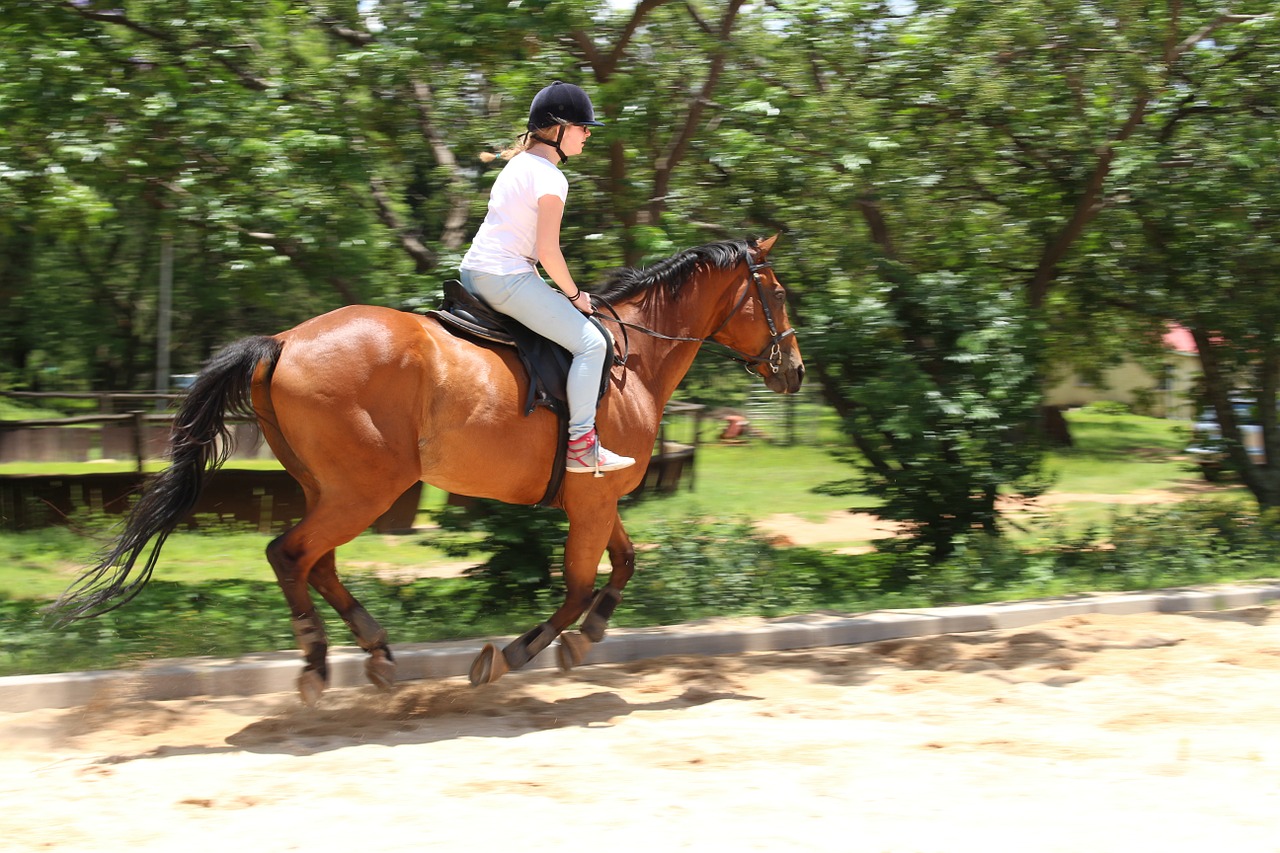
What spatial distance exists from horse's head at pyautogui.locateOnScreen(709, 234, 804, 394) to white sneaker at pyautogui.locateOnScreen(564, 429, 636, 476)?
1224mm

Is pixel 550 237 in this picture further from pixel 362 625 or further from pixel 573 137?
pixel 362 625

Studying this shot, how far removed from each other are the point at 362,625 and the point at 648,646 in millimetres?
1811

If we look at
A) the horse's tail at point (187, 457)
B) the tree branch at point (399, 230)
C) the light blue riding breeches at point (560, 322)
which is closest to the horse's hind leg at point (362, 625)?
the horse's tail at point (187, 457)

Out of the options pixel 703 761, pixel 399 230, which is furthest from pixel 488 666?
pixel 399 230

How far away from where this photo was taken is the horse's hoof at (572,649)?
19.9 feet

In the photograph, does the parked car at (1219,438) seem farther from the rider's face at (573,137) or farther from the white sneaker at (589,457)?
the rider's face at (573,137)

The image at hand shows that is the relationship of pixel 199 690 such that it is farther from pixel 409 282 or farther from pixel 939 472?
pixel 939 472

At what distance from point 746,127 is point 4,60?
16.4 ft

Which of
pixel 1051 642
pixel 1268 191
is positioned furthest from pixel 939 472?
pixel 1268 191

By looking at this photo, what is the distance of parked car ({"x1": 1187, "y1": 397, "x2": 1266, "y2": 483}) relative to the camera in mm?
10625

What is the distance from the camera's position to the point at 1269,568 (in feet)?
30.0

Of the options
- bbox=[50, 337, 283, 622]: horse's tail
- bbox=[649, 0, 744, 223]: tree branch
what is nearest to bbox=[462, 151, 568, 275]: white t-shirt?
bbox=[50, 337, 283, 622]: horse's tail

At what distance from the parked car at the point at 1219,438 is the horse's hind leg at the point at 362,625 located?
27.2ft

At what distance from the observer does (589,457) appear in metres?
5.74
